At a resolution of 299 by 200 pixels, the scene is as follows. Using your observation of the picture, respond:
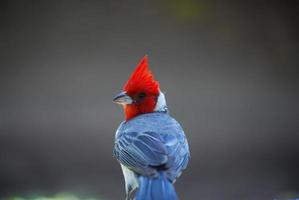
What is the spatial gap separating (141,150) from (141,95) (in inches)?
22.9

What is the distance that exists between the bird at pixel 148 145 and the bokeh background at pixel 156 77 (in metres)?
1.57

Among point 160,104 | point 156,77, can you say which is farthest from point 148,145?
point 156,77

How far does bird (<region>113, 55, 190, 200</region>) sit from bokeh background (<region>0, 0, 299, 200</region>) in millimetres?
1567

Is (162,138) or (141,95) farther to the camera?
(141,95)

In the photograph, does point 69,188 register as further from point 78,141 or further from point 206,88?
point 206,88

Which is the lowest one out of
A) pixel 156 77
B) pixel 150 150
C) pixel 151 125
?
pixel 150 150

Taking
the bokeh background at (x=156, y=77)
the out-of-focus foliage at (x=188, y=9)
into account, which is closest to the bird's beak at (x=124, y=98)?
the bokeh background at (x=156, y=77)

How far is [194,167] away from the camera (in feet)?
15.6

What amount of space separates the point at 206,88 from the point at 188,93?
15 cm

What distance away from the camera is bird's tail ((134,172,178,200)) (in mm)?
2521

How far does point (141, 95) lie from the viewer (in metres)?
3.28

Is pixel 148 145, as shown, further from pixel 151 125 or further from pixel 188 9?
pixel 188 9

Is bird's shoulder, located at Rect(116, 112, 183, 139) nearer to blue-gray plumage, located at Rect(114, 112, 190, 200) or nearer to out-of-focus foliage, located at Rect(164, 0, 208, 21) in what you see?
blue-gray plumage, located at Rect(114, 112, 190, 200)

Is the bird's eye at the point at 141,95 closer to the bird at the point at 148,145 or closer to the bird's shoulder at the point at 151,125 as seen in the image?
the bird at the point at 148,145
